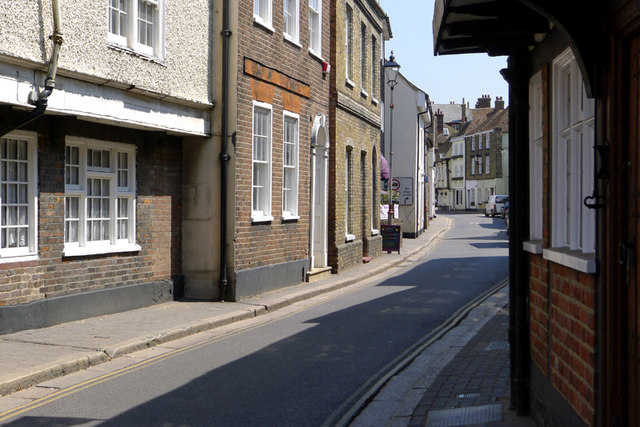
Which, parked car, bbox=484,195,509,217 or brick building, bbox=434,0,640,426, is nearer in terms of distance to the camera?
brick building, bbox=434,0,640,426

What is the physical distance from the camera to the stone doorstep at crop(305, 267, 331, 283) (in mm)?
17641

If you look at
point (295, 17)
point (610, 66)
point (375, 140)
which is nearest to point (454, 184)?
point (375, 140)

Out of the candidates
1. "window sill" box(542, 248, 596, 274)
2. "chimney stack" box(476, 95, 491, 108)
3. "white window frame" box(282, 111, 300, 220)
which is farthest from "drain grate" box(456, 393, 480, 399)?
"chimney stack" box(476, 95, 491, 108)

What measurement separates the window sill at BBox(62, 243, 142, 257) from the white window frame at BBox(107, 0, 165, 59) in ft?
9.82

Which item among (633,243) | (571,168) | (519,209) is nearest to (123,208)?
(519,209)

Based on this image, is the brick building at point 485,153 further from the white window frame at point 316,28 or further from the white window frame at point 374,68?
the white window frame at point 316,28

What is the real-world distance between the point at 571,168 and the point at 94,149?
27.2 feet

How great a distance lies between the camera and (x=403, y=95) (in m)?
43.0

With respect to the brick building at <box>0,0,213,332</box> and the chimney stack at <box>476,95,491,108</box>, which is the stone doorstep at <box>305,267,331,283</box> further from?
the chimney stack at <box>476,95,491,108</box>

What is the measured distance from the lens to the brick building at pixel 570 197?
3.77 m

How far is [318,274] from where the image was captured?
1827cm

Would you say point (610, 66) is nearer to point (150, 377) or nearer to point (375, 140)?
point (150, 377)

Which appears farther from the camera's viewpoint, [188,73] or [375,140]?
[375,140]

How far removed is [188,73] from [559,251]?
9.19 metres
